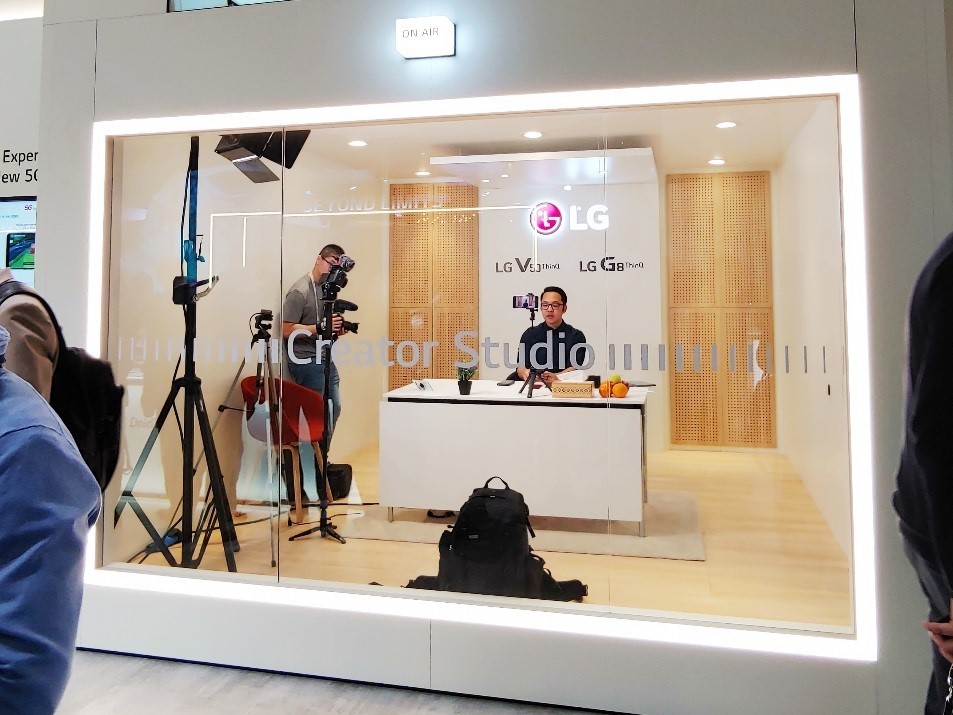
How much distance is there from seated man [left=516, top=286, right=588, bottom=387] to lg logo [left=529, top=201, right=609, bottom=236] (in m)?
0.25

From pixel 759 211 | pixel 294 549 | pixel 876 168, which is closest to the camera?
pixel 876 168

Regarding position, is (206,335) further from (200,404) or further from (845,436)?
(845,436)

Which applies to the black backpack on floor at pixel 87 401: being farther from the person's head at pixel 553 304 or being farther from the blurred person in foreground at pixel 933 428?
the blurred person in foreground at pixel 933 428

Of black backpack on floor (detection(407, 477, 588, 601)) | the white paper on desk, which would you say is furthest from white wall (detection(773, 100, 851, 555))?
black backpack on floor (detection(407, 477, 588, 601))

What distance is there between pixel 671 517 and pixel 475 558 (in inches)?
31.7

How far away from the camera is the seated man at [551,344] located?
2842 mm

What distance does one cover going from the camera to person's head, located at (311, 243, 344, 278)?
3.04 m

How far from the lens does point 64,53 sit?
3104 millimetres

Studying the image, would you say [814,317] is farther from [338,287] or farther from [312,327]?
[312,327]

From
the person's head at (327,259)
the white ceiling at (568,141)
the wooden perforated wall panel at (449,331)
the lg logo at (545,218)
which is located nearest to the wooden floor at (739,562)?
the wooden perforated wall panel at (449,331)

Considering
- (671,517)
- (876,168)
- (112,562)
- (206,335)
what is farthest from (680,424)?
(112,562)

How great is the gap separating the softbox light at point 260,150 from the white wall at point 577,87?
0.16 m

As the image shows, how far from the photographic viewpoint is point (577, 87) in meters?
2.63

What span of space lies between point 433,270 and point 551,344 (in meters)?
0.59
